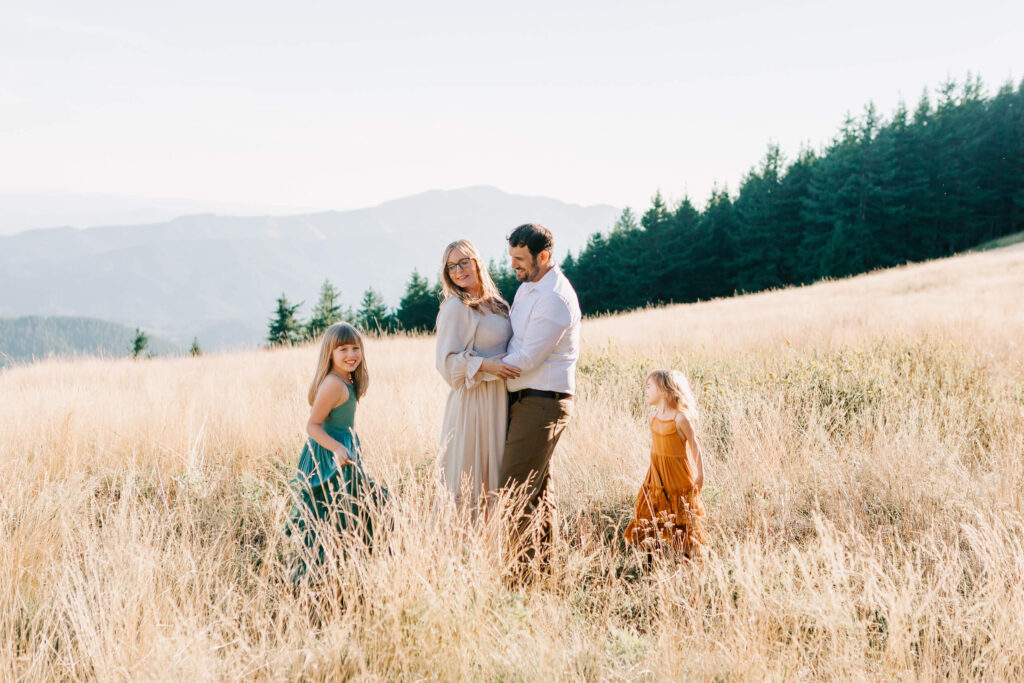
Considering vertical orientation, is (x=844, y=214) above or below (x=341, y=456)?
above

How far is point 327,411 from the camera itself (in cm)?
368

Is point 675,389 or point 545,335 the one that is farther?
point 675,389

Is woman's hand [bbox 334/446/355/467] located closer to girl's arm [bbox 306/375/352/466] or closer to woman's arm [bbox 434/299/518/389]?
girl's arm [bbox 306/375/352/466]

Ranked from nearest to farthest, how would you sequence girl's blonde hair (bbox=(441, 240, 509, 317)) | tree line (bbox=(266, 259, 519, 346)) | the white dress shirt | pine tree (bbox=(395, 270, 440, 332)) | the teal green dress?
the teal green dress → the white dress shirt → girl's blonde hair (bbox=(441, 240, 509, 317)) → tree line (bbox=(266, 259, 519, 346)) → pine tree (bbox=(395, 270, 440, 332))

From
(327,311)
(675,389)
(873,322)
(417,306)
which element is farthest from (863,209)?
(675,389)

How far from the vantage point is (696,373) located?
7656 millimetres

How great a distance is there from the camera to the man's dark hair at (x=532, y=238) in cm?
353

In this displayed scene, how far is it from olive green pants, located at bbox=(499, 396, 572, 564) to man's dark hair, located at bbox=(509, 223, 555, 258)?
0.86m

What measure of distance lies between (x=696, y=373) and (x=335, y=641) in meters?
5.98

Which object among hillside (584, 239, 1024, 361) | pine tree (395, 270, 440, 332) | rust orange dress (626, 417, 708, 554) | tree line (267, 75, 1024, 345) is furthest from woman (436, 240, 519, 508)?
pine tree (395, 270, 440, 332)

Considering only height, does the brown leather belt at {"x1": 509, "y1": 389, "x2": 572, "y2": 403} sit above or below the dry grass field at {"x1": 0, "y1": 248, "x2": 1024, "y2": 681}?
above

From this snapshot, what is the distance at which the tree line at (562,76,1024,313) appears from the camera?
4147 centimetres

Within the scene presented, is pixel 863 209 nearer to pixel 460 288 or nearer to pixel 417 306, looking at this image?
pixel 417 306

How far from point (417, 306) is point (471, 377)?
48570 mm
